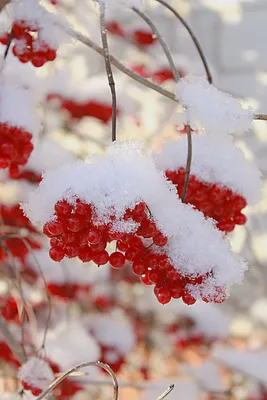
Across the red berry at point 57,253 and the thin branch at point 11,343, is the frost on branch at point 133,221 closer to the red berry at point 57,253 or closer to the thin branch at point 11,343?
the red berry at point 57,253

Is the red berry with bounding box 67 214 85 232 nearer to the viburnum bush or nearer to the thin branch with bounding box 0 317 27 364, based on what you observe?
the viburnum bush

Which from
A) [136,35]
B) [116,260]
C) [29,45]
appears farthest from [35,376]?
[136,35]

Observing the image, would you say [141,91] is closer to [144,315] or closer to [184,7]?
[184,7]

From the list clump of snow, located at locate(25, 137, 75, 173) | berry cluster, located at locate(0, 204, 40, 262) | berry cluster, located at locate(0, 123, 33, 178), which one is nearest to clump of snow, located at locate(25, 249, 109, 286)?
berry cluster, located at locate(0, 204, 40, 262)

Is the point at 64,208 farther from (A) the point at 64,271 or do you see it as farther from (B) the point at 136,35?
(B) the point at 136,35

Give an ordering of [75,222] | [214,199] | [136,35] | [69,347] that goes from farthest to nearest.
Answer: [136,35], [69,347], [214,199], [75,222]

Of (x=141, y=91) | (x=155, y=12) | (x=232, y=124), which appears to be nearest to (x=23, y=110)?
(x=232, y=124)
